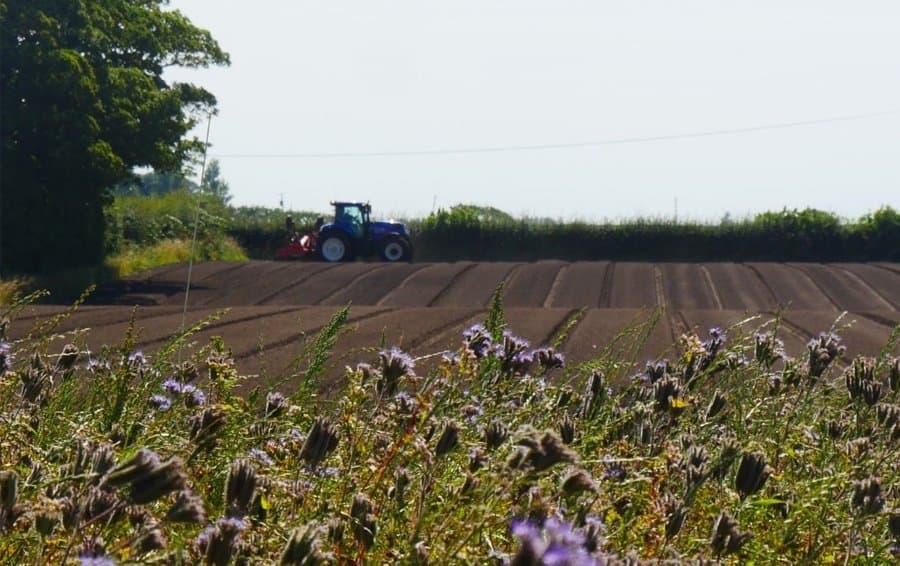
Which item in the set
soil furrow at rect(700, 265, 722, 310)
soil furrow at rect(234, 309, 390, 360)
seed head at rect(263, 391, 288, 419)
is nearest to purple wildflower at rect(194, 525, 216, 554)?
seed head at rect(263, 391, 288, 419)

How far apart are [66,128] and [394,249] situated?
10.6 meters

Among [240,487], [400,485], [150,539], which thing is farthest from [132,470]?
[400,485]

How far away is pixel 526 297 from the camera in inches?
915

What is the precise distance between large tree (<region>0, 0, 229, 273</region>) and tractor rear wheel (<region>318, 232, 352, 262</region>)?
5426 millimetres

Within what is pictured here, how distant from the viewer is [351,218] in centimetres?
3388

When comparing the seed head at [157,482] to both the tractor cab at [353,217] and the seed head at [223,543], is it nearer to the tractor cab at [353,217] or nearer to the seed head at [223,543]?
the seed head at [223,543]

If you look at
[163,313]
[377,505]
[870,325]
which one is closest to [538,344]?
[870,325]

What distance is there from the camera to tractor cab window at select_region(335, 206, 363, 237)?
3369 cm

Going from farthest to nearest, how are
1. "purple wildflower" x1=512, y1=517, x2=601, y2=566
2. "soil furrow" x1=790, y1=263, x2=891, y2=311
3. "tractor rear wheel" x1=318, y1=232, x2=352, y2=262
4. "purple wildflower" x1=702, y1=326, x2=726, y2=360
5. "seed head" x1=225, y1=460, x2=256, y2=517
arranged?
"tractor rear wheel" x1=318, y1=232, x2=352, y2=262
"soil furrow" x1=790, y1=263, x2=891, y2=311
"purple wildflower" x1=702, y1=326, x2=726, y2=360
"seed head" x1=225, y1=460, x2=256, y2=517
"purple wildflower" x1=512, y1=517, x2=601, y2=566

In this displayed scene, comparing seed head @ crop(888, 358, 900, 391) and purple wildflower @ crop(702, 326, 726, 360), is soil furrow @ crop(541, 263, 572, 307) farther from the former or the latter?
seed head @ crop(888, 358, 900, 391)

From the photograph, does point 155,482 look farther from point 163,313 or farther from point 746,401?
point 163,313

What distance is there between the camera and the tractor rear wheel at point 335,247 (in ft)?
110

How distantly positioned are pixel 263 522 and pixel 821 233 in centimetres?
4164

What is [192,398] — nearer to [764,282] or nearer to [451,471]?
[451,471]
